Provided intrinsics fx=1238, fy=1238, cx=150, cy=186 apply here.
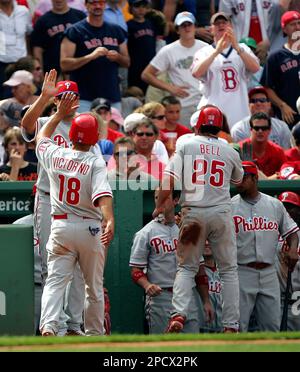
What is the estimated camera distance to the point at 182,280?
11.0 metres

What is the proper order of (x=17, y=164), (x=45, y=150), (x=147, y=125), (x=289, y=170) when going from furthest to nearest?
(x=147, y=125) < (x=17, y=164) < (x=289, y=170) < (x=45, y=150)

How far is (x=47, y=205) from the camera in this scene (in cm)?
1092

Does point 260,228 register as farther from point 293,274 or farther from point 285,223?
point 293,274

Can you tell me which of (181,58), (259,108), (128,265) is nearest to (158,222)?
(128,265)

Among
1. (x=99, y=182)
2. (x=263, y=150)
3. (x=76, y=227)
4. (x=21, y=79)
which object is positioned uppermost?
(x=21, y=79)

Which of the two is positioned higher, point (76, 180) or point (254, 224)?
point (76, 180)

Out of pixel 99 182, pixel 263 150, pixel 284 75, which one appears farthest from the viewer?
pixel 284 75

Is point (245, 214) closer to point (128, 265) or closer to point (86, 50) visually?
point (128, 265)

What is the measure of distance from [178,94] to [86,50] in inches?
51.1

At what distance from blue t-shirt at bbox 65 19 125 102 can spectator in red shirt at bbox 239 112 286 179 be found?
2.58 metres

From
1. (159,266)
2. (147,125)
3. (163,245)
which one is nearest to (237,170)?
(163,245)

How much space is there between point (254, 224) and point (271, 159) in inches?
63.8

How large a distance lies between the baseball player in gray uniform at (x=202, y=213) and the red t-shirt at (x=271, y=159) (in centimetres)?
216

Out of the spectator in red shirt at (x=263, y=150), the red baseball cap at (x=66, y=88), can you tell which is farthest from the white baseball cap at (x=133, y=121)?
the red baseball cap at (x=66, y=88)
